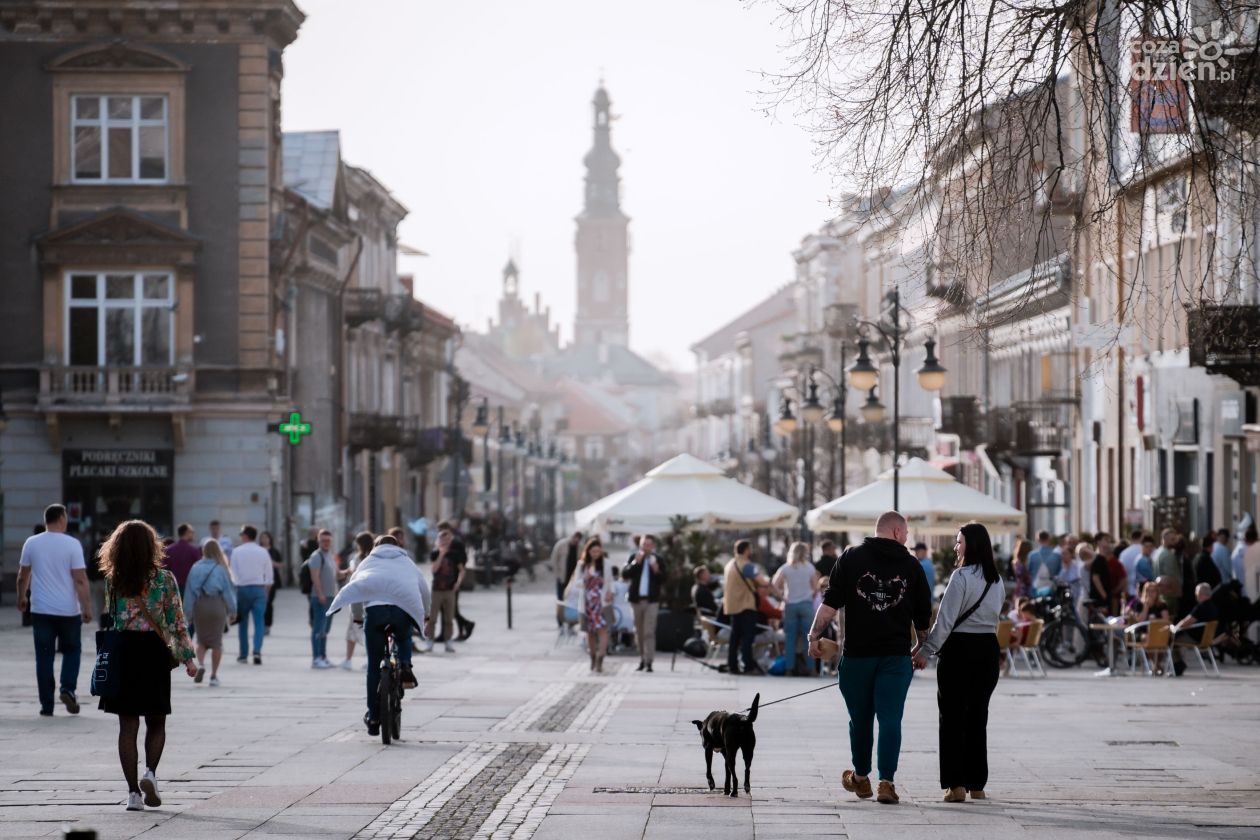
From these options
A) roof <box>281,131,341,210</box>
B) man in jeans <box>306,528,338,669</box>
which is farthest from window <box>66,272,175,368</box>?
man in jeans <box>306,528,338,669</box>

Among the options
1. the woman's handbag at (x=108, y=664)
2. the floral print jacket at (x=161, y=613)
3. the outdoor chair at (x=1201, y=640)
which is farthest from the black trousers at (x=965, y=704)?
the outdoor chair at (x=1201, y=640)

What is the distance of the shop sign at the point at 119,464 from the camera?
42.7m

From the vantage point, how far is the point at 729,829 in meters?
10.9

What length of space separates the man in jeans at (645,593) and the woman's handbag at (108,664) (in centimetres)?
1394

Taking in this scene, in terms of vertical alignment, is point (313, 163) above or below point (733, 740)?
above

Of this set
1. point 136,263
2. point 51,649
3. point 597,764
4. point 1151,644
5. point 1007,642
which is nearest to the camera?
point 597,764

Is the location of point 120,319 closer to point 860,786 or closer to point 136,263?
point 136,263

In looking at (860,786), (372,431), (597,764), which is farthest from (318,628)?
(372,431)

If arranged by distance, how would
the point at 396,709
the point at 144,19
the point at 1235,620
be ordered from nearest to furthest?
1. the point at 396,709
2. the point at 1235,620
3. the point at 144,19

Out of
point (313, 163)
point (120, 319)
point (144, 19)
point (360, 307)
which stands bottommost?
point (120, 319)

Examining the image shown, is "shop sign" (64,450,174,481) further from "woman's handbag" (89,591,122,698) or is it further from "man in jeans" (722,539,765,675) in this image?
"woman's handbag" (89,591,122,698)

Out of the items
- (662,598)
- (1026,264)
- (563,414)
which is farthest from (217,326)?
(563,414)

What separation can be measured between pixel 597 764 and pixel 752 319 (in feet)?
407

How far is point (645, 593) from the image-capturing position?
26.1 metres
